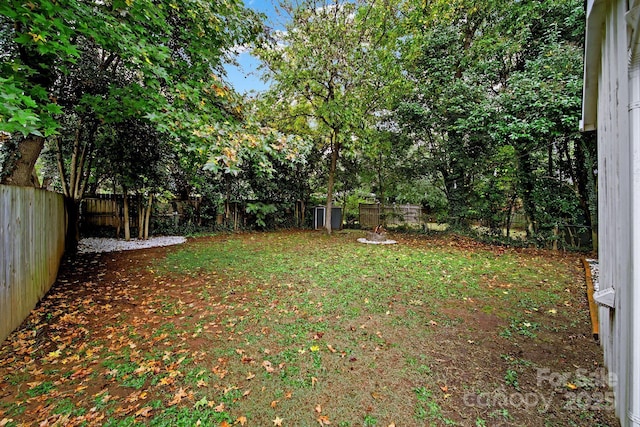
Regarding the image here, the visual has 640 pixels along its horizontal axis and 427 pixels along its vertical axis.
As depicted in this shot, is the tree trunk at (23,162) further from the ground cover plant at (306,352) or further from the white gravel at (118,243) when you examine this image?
the white gravel at (118,243)

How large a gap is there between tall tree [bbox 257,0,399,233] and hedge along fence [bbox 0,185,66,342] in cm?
686

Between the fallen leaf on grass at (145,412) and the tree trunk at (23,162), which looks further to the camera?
the tree trunk at (23,162)

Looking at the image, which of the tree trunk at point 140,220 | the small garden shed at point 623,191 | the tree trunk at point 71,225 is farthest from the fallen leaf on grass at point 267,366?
the tree trunk at point 140,220

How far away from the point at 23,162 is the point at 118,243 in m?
4.41

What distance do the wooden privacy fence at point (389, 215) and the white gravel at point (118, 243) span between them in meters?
7.51

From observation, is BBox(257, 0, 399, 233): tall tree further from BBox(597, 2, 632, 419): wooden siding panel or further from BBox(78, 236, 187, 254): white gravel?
BBox(597, 2, 632, 419): wooden siding panel

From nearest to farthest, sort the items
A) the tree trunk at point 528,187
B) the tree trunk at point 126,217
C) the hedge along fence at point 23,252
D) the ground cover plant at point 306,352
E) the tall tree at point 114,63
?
the ground cover plant at point 306,352 → the hedge along fence at point 23,252 → the tall tree at point 114,63 → the tree trunk at point 528,187 → the tree trunk at point 126,217

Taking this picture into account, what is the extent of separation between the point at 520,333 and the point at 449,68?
8626 mm

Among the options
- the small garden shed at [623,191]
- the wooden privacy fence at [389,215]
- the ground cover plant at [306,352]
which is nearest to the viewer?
the small garden shed at [623,191]

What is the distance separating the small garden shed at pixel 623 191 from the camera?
1449 mm

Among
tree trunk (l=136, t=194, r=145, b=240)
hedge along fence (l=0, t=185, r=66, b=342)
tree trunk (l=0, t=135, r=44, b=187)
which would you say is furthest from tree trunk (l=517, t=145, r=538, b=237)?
tree trunk (l=136, t=194, r=145, b=240)

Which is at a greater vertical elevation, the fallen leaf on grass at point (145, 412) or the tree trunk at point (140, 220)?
the tree trunk at point (140, 220)

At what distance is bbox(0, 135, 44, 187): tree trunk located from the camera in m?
4.30

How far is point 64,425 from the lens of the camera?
181 centimetres
